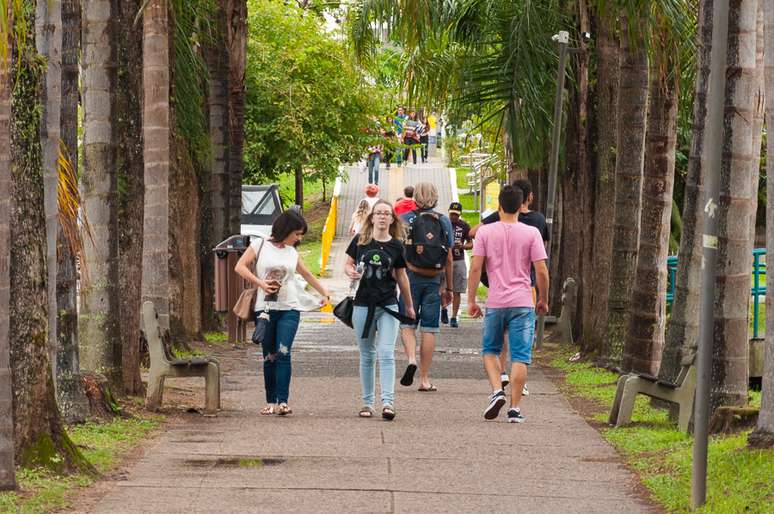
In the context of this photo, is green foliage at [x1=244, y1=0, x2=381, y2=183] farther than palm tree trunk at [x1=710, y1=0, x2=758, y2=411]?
Yes

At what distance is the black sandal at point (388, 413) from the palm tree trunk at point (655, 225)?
3332 mm

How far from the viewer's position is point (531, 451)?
10875 mm

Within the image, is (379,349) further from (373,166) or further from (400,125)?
(400,125)

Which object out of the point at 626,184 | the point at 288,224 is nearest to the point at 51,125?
the point at 288,224

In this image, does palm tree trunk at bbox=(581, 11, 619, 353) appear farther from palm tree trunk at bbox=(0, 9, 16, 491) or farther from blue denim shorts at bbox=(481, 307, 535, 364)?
palm tree trunk at bbox=(0, 9, 16, 491)

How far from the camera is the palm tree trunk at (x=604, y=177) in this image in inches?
731

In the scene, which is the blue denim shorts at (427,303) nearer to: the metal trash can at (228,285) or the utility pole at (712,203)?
the metal trash can at (228,285)

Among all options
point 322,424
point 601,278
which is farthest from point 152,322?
point 601,278

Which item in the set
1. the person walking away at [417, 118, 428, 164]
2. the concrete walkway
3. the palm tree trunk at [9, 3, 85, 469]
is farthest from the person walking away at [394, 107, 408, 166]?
the palm tree trunk at [9, 3, 85, 469]

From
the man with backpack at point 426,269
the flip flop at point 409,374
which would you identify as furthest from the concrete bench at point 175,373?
the man with backpack at point 426,269

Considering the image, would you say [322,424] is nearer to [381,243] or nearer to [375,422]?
[375,422]

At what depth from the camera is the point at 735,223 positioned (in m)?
10.7

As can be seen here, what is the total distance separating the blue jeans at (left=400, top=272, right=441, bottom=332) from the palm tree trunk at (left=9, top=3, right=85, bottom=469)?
5407mm

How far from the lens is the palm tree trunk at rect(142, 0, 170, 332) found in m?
16.3
